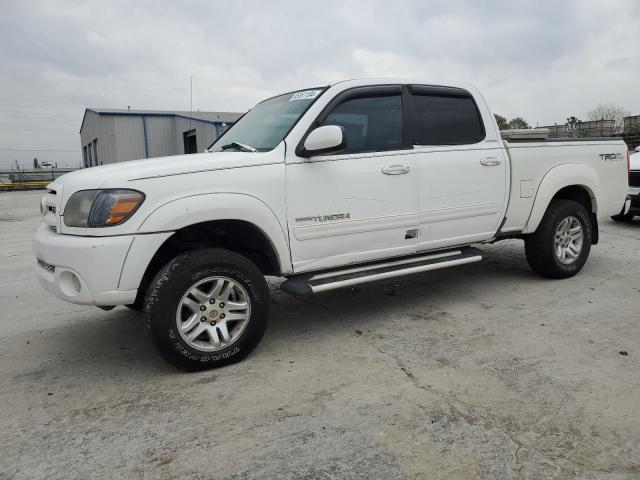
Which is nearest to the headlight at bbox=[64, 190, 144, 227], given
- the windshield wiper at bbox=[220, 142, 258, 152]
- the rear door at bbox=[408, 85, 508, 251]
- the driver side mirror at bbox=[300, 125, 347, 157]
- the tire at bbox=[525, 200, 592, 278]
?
the windshield wiper at bbox=[220, 142, 258, 152]

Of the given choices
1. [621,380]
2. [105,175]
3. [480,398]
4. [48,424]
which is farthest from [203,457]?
[621,380]

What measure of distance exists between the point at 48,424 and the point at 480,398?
2379mm

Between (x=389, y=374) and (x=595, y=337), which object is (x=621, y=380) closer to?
(x=595, y=337)

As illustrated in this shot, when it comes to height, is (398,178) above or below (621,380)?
above

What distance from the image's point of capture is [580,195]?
5.77 meters

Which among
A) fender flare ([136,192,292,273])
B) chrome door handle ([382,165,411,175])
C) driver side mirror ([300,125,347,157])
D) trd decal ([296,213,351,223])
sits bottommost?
trd decal ([296,213,351,223])

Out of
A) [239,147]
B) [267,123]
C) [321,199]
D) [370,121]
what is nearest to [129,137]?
[267,123]

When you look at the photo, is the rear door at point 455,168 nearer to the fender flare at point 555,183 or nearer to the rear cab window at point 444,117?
the rear cab window at point 444,117

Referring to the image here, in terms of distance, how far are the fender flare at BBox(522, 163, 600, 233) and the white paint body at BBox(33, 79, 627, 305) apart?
12mm

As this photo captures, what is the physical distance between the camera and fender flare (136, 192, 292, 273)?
10.6ft

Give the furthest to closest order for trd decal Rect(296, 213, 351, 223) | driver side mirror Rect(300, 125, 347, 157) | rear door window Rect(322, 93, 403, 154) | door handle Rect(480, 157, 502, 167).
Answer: door handle Rect(480, 157, 502, 167) < rear door window Rect(322, 93, 403, 154) < trd decal Rect(296, 213, 351, 223) < driver side mirror Rect(300, 125, 347, 157)

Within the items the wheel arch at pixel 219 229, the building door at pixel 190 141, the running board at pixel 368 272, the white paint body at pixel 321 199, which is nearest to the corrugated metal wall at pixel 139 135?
the building door at pixel 190 141

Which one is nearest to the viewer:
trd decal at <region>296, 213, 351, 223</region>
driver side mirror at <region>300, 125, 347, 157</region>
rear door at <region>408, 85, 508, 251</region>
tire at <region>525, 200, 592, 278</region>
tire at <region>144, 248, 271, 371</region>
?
tire at <region>144, 248, 271, 371</region>

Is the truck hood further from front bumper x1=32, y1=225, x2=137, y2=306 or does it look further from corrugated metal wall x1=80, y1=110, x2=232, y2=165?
corrugated metal wall x1=80, y1=110, x2=232, y2=165
